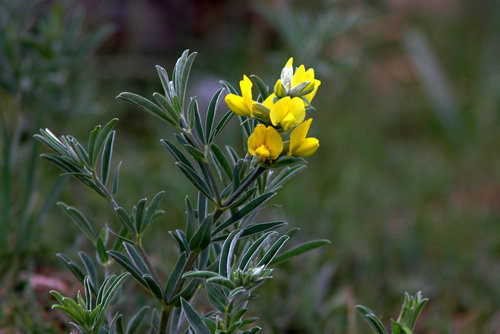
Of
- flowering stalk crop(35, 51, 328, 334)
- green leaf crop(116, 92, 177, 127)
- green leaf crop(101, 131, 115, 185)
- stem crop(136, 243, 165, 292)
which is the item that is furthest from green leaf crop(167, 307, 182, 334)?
green leaf crop(116, 92, 177, 127)

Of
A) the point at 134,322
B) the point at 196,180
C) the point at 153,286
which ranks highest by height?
the point at 196,180

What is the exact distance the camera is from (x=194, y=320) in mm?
1031

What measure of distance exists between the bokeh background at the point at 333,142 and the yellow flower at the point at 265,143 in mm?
757

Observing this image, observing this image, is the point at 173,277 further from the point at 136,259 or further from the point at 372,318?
the point at 372,318

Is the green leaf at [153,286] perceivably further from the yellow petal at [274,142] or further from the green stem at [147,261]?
the yellow petal at [274,142]

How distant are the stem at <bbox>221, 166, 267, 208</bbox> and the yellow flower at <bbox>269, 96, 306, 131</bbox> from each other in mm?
102

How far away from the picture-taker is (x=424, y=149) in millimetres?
3418

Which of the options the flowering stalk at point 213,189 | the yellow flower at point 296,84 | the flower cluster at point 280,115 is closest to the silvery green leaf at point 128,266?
the flowering stalk at point 213,189

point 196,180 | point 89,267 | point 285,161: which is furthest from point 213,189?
Result: point 89,267

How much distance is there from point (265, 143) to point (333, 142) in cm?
221

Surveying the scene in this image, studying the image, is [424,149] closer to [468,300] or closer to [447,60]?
[447,60]

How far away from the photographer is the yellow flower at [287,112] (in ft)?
3.05

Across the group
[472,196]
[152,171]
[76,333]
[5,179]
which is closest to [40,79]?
[5,179]

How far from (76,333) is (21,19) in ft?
4.02
